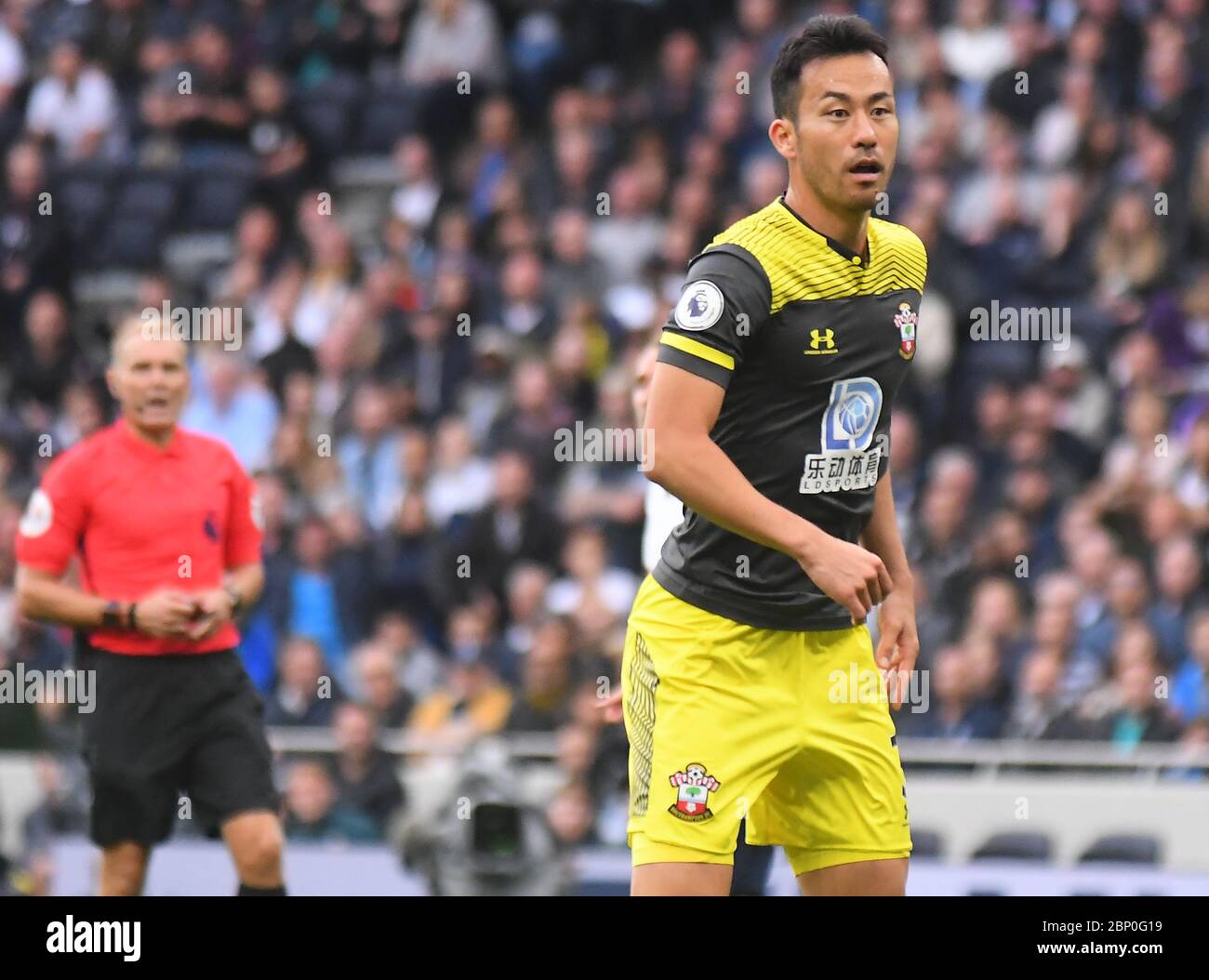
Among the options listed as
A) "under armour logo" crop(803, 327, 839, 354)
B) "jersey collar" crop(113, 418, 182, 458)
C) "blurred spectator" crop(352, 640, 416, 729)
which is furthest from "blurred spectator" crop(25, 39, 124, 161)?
"under armour logo" crop(803, 327, 839, 354)

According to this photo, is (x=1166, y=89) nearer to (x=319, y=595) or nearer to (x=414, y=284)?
(x=414, y=284)

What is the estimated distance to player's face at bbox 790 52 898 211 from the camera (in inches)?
195

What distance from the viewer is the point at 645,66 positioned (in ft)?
45.0

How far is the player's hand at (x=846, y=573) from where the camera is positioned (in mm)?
4652

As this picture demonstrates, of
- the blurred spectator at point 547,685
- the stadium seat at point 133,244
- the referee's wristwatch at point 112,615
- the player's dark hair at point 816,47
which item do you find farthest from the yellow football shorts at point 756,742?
the stadium seat at point 133,244

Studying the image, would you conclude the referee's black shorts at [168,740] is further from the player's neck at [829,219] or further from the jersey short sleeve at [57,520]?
the player's neck at [829,219]

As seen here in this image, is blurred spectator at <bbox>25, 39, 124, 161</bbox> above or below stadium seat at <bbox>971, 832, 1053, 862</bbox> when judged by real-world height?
above

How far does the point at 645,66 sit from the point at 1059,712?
5.97 meters
